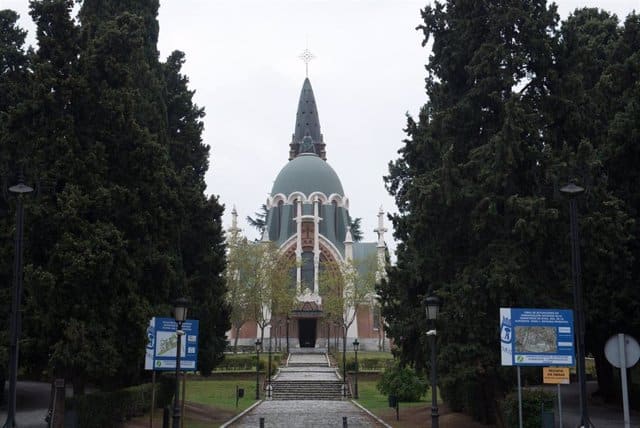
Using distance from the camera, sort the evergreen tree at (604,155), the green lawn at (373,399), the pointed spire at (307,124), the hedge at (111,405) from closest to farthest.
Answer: the hedge at (111,405) → the evergreen tree at (604,155) → the green lawn at (373,399) → the pointed spire at (307,124)

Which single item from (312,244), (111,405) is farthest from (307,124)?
(111,405)

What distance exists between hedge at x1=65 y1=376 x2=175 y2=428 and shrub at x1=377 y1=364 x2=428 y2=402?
464 inches

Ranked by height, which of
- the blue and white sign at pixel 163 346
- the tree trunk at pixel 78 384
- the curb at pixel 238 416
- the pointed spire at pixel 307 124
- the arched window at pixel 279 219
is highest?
the pointed spire at pixel 307 124

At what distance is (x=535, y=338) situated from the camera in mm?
16203

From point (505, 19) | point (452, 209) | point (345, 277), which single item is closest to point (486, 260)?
point (452, 209)

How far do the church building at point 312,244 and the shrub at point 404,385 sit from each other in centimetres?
2908

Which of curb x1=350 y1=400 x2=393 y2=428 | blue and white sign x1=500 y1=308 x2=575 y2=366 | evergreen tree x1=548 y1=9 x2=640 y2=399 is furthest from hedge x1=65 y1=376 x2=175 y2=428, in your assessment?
evergreen tree x1=548 y1=9 x2=640 y2=399

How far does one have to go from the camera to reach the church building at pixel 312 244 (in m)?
67.9

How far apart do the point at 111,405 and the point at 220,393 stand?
18.5 meters

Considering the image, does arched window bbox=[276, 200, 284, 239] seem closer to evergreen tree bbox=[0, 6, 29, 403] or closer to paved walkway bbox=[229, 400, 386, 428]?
paved walkway bbox=[229, 400, 386, 428]

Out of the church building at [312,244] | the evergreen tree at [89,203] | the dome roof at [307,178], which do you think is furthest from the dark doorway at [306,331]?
the evergreen tree at [89,203]

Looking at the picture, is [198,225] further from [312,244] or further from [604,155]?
[312,244]

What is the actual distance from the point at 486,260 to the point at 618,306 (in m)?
5.10

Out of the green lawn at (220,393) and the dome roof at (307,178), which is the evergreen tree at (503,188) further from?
the dome roof at (307,178)
